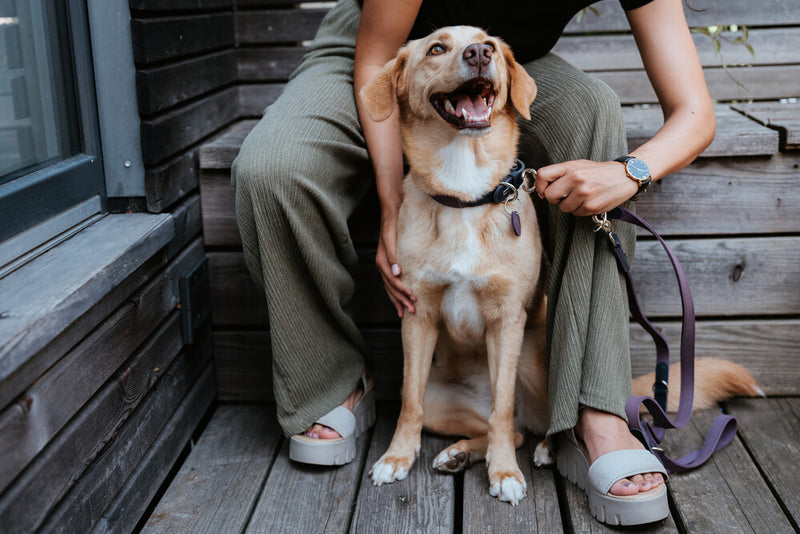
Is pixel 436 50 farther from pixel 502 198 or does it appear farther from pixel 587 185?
pixel 587 185

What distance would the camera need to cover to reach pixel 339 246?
193 centimetres

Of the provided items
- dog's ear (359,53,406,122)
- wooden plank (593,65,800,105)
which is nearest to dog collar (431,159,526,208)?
dog's ear (359,53,406,122)

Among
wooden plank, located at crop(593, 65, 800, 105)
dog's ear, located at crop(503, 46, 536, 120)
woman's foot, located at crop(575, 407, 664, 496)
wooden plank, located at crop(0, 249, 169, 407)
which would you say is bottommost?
woman's foot, located at crop(575, 407, 664, 496)

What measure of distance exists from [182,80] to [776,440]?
1.89m

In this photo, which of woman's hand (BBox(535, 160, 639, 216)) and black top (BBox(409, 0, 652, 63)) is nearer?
woman's hand (BBox(535, 160, 639, 216))

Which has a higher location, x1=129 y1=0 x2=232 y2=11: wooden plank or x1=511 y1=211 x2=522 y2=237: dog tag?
x1=129 y1=0 x2=232 y2=11: wooden plank

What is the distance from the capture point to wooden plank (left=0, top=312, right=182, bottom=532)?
1.21 m

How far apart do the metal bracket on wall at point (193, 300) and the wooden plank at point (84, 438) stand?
0.19 feet

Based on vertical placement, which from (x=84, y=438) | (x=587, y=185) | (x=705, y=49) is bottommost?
(x=84, y=438)

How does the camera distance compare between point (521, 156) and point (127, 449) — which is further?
point (521, 156)

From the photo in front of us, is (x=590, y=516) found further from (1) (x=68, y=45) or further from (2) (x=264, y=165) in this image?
(1) (x=68, y=45)

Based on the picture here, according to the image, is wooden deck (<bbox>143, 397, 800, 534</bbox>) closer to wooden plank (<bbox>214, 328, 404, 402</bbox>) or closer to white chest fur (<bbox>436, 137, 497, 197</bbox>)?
wooden plank (<bbox>214, 328, 404, 402</bbox>)

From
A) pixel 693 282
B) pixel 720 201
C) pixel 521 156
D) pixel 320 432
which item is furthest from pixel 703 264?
pixel 320 432

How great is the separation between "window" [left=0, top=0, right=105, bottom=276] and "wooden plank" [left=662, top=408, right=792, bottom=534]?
1524 millimetres
